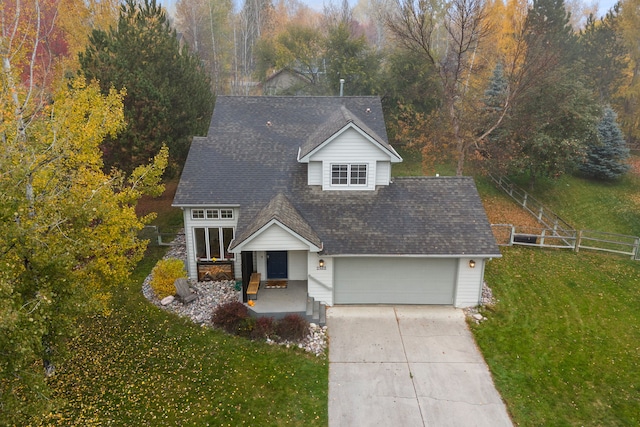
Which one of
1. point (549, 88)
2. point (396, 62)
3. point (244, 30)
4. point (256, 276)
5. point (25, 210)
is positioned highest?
point (244, 30)

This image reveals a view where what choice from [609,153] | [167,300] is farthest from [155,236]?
[609,153]

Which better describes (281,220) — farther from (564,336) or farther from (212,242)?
(564,336)

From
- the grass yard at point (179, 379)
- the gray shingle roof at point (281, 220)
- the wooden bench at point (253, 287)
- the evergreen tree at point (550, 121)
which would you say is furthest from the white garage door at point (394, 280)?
the evergreen tree at point (550, 121)

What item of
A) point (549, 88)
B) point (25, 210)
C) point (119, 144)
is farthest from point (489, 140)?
point (25, 210)

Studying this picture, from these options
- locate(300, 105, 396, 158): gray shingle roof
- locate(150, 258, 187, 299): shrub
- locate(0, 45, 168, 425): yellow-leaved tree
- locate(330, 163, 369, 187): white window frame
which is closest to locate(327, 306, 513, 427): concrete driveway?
locate(330, 163, 369, 187): white window frame

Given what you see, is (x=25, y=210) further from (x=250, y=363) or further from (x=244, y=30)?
(x=244, y=30)
